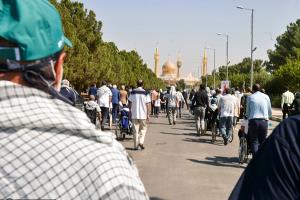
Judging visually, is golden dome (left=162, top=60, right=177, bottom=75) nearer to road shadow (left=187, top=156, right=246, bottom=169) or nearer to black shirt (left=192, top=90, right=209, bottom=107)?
black shirt (left=192, top=90, right=209, bottom=107)

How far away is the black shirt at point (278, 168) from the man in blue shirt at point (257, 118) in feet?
28.8

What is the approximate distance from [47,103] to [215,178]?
8685 mm

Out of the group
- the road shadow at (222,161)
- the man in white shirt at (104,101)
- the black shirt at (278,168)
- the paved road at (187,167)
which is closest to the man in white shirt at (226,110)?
the paved road at (187,167)

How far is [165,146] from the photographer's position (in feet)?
50.5

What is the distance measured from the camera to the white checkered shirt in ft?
4.35

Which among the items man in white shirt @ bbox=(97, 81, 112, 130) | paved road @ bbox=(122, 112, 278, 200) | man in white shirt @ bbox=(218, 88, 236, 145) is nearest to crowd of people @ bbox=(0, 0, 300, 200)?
paved road @ bbox=(122, 112, 278, 200)

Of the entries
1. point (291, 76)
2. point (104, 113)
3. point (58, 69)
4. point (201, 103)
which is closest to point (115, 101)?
point (104, 113)

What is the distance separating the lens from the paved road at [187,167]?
8609mm

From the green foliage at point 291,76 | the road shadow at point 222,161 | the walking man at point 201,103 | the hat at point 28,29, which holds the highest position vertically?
the green foliage at point 291,76

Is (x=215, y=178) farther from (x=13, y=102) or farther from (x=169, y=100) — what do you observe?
(x=169, y=100)

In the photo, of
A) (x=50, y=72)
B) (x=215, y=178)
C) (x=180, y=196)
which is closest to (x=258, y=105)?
(x=215, y=178)

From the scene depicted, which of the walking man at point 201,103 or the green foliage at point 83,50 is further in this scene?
the green foliage at point 83,50

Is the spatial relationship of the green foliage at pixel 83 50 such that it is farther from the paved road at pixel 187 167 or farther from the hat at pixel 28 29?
the hat at pixel 28 29

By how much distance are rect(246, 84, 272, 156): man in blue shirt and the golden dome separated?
159447 millimetres
